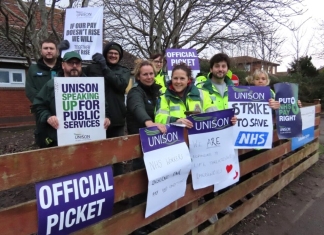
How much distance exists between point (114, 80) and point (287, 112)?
2690 millimetres

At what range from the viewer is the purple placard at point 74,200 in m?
1.85

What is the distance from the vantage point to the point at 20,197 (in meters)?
4.28

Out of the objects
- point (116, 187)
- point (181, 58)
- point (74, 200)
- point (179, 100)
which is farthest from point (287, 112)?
point (74, 200)

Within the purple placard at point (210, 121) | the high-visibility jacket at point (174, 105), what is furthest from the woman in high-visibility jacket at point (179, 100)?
the purple placard at point (210, 121)

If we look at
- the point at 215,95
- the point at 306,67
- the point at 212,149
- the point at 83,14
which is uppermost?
the point at 306,67

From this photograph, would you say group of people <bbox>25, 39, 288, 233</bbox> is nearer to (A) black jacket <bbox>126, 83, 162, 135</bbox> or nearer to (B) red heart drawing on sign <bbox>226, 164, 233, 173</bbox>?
(A) black jacket <bbox>126, 83, 162, 135</bbox>

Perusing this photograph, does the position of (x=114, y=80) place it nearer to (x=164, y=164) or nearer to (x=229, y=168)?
(x=164, y=164)

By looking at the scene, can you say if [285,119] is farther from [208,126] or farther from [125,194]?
[125,194]

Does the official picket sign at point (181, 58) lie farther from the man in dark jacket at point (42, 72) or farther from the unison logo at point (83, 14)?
the man in dark jacket at point (42, 72)

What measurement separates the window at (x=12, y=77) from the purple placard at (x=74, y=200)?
14.7 meters

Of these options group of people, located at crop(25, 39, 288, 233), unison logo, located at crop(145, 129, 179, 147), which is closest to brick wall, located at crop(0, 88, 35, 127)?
group of people, located at crop(25, 39, 288, 233)

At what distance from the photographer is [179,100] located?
3.16m

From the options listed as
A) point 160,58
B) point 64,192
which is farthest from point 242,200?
point 64,192

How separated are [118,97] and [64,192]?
6.79 feet
